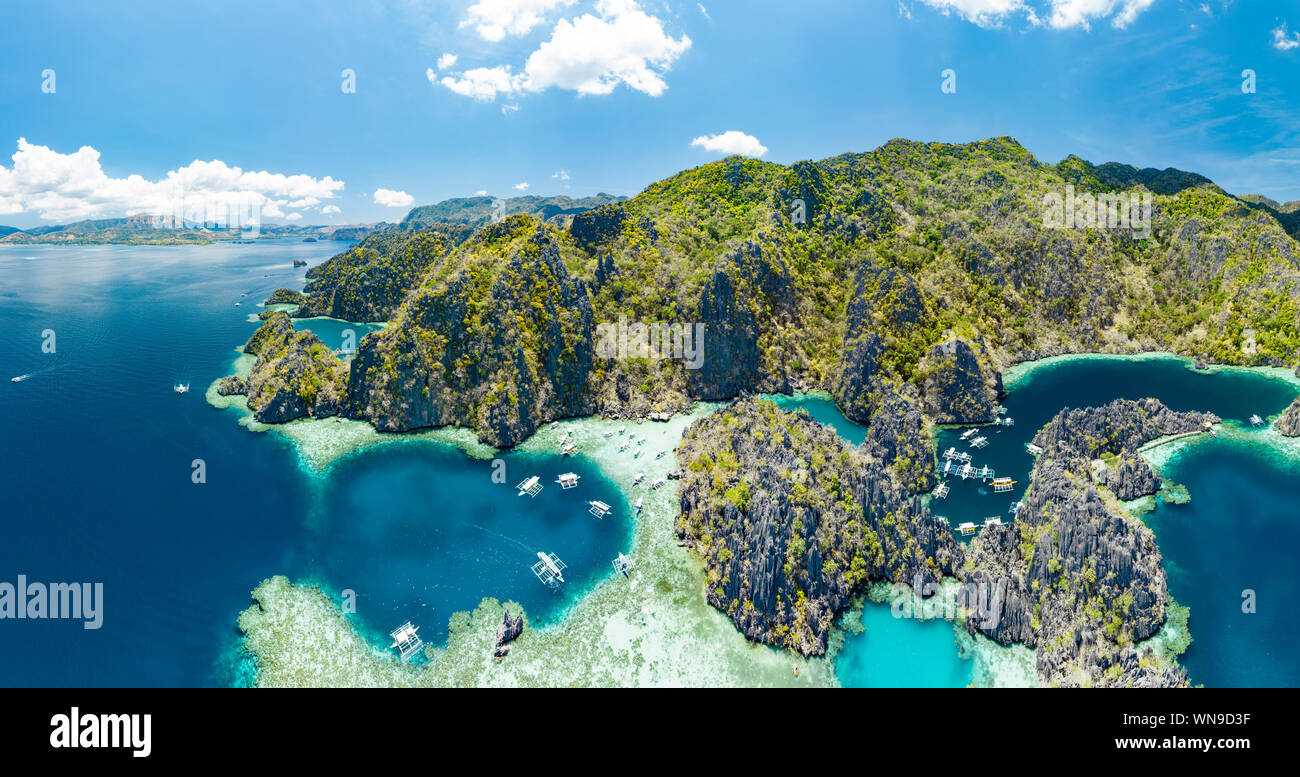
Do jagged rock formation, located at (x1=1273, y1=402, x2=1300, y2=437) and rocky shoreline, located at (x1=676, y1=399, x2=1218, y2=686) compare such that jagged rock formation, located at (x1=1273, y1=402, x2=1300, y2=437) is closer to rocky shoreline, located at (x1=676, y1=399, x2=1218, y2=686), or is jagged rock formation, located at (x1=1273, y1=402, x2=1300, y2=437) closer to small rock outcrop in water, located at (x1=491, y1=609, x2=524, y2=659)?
rocky shoreline, located at (x1=676, y1=399, x2=1218, y2=686)

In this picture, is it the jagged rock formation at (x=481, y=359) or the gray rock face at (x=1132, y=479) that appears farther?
the jagged rock formation at (x=481, y=359)

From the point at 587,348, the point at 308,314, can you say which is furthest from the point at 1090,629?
the point at 308,314

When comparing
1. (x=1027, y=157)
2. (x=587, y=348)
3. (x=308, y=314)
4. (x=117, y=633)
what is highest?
(x=1027, y=157)

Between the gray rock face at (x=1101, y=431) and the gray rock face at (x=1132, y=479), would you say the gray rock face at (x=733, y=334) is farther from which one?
the gray rock face at (x=1132, y=479)

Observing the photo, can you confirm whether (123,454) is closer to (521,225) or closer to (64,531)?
(64,531)

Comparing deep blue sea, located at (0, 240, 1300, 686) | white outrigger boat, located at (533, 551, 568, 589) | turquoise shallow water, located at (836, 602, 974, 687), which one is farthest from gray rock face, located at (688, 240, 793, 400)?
turquoise shallow water, located at (836, 602, 974, 687)

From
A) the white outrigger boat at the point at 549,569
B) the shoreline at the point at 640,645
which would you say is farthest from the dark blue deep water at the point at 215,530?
the shoreline at the point at 640,645
